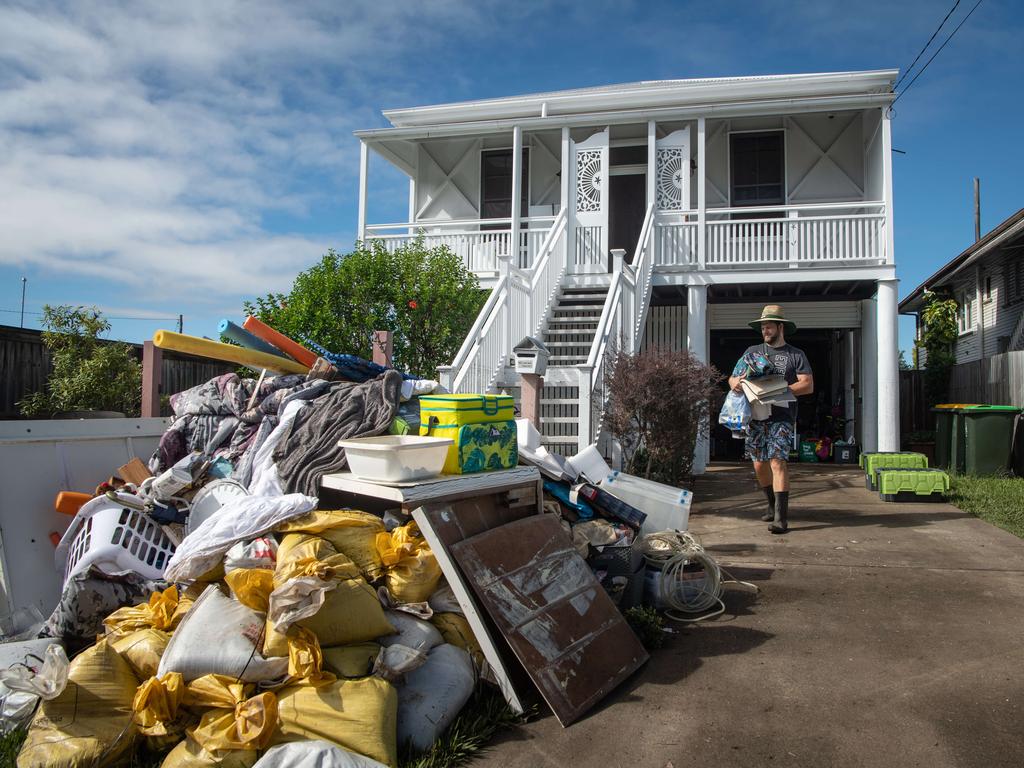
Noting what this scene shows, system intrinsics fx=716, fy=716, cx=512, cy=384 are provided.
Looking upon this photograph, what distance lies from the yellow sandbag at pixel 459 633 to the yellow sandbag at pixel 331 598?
0.93 ft

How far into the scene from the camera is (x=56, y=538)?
3.93 meters

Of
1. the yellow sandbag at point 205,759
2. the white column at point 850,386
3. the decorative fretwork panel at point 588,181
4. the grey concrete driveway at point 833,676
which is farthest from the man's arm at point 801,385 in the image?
the white column at point 850,386

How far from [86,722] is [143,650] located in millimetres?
332

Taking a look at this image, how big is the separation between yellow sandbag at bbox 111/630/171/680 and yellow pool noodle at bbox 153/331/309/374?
202cm

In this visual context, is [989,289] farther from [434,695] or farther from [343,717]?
[343,717]

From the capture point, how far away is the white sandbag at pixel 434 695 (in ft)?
8.77

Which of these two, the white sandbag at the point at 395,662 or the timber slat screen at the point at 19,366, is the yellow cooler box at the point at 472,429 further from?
the timber slat screen at the point at 19,366

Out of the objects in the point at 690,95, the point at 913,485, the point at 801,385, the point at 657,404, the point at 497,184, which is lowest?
the point at 913,485

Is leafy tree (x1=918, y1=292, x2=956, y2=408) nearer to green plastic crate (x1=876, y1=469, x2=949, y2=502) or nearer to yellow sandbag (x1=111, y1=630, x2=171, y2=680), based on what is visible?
green plastic crate (x1=876, y1=469, x2=949, y2=502)

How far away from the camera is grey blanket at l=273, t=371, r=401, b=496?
12.2ft

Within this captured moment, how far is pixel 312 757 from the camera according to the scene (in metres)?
2.31

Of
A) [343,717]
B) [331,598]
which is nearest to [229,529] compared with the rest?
[331,598]

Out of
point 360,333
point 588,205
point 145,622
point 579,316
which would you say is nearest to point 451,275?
point 360,333

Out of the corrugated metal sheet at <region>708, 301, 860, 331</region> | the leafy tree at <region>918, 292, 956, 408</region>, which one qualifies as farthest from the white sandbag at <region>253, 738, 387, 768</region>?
the leafy tree at <region>918, 292, 956, 408</region>
